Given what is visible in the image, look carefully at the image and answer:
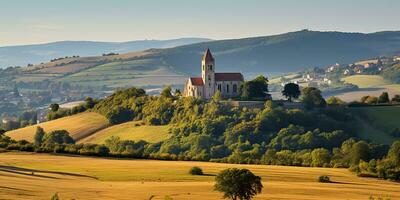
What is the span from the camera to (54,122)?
18075 cm

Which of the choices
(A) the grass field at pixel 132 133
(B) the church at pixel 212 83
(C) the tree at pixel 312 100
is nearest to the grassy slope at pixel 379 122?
(C) the tree at pixel 312 100

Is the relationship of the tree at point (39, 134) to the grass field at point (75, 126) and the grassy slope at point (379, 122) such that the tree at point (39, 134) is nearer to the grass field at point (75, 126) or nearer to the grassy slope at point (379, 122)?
the grass field at point (75, 126)

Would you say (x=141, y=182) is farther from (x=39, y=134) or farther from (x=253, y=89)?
(x=39, y=134)

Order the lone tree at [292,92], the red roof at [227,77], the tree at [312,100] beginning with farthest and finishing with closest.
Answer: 1. the lone tree at [292,92]
2. the red roof at [227,77]
3. the tree at [312,100]

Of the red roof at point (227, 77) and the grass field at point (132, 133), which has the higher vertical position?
the red roof at point (227, 77)

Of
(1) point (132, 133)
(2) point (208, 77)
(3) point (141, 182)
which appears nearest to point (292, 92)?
(2) point (208, 77)

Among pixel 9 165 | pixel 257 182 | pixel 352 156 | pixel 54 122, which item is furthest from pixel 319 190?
pixel 54 122

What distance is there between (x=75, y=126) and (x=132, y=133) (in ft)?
49.5

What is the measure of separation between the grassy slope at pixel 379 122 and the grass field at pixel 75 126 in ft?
152

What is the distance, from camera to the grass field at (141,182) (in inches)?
2709

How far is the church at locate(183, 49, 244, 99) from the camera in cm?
16350

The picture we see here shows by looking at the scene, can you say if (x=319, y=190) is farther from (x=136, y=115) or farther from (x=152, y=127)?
(x=136, y=115)

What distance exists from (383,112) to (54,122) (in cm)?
6253

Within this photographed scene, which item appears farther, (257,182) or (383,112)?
(383,112)
